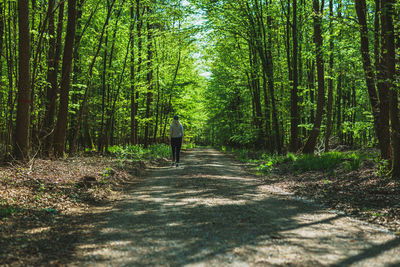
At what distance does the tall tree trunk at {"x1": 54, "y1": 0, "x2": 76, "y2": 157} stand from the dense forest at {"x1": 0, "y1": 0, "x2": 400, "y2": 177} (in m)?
0.04

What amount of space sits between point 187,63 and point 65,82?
680 inches

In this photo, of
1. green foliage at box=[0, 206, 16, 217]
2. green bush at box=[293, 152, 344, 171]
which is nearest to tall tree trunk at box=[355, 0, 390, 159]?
green bush at box=[293, 152, 344, 171]

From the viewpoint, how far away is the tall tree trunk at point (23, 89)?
26.4ft

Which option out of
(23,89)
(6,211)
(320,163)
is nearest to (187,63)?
(320,163)

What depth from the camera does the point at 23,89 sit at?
26.5ft

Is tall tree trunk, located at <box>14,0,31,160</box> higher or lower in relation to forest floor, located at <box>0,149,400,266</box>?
higher

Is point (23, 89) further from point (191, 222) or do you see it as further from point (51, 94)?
point (191, 222)

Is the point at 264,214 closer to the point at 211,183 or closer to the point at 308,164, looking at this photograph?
the point at 211,183

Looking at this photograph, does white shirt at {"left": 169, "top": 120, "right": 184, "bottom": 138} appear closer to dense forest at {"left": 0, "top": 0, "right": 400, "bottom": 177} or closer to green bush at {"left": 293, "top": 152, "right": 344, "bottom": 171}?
dense forest at {"left": 0, "top": 0, "right": 400, "bottom": 177}

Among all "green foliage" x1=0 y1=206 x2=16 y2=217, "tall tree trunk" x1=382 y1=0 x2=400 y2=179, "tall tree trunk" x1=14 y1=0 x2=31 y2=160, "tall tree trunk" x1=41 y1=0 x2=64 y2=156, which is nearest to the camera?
"green foliage" x1=0 y1=206 x2=16 y2=217

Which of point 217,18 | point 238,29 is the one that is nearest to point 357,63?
point 238,29

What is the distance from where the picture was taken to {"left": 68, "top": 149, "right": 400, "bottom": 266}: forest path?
3.26 m

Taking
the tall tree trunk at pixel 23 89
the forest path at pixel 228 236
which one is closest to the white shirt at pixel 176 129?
the tall tree trunk at pixel 23 89

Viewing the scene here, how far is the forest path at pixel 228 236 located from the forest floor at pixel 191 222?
14 mm
